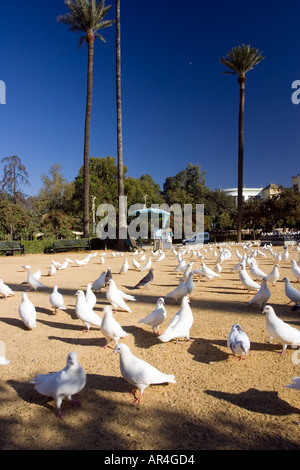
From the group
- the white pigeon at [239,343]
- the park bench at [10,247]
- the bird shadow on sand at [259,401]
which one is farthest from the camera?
the park bench at [10,247]

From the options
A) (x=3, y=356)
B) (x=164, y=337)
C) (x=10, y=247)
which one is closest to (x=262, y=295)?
(x=164, y=337)

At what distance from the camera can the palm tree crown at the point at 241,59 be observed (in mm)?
25188

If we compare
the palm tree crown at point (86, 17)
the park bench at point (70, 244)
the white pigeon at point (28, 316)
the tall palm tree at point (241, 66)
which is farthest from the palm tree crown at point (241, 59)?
the white pigeon at point (28, 316)

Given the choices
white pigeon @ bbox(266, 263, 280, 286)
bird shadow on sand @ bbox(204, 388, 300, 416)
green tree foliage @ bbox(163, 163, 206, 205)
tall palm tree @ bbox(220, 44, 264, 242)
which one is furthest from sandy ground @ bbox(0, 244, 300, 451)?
green tree foliage @ bbox(163, 163, 206, 205)

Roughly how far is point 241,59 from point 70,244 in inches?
833

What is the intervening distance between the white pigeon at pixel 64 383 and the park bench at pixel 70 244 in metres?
19.2

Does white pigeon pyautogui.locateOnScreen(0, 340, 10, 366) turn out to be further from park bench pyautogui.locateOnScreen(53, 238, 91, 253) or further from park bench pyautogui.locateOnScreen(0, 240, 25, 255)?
→ park bench pyautogui.locateOnScreen(53, 238, 91, 253)

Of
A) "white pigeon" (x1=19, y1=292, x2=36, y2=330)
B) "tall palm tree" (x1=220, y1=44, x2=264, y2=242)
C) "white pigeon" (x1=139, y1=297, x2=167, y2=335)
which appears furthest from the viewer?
"tall palm tree" (x1=220, y1=44, x2=264, y2=242)

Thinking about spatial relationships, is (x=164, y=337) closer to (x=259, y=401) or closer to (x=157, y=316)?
(x=157, y=316)

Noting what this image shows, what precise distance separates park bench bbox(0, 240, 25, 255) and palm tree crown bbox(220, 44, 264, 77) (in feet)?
75.3

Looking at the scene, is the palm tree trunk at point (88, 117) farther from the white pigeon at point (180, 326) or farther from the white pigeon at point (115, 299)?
the white pigeon at point (180, 326)

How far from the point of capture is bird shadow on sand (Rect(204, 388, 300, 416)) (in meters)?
2.72

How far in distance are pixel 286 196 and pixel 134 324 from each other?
3116 cm

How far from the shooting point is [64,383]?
9.07 feet
